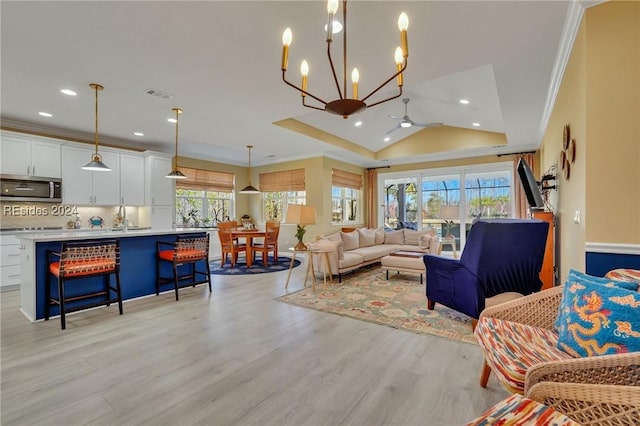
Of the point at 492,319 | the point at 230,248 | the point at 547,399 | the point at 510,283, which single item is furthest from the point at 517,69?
the point at 230,248

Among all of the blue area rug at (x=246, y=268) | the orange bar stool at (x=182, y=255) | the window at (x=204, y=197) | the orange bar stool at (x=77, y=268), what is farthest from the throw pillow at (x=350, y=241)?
the window at (x=204, y=197)

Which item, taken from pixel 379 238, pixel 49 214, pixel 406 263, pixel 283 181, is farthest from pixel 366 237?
pixel 49 214

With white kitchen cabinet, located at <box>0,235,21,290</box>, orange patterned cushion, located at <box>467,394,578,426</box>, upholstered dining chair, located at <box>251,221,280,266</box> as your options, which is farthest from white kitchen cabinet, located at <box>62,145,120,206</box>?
orange patterned cushion, located at <box>467,394,578,426</box>

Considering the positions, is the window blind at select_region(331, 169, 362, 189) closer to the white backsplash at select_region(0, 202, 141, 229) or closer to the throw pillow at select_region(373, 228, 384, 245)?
the throw pillow at select_region(373, 228, 384, 245)

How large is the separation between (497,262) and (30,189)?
678 cm

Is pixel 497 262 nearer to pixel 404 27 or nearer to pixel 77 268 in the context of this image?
pixel 404 27

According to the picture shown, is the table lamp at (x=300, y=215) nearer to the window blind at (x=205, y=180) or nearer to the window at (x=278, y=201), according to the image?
the window at (x=278, y=201)

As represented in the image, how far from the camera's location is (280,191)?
812 centimetres

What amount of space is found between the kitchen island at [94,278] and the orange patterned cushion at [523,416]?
3971mm

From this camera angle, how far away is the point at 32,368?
2215 millimetres

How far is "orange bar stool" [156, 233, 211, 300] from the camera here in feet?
13.2

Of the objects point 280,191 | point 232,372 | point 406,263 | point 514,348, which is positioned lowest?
point 232,372

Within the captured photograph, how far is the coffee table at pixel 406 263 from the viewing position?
469cm

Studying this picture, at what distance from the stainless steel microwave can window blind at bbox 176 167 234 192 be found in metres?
2.41
